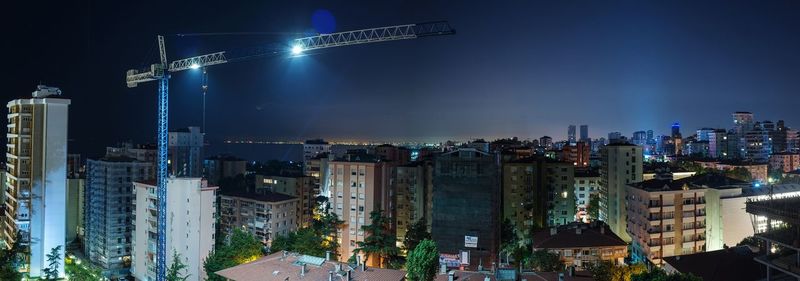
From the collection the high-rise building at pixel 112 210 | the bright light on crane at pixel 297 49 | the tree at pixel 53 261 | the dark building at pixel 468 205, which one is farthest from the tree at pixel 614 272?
the high-rise building at pixel 112 210

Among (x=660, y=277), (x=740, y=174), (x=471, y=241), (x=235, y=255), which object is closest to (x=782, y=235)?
(x=660, y=277)

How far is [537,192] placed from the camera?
100ft

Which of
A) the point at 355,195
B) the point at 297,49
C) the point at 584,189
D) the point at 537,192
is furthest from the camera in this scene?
the point at 584,189

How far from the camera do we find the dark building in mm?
23734

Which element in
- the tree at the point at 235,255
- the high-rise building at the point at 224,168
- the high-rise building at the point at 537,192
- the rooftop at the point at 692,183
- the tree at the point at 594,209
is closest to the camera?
the tree at the point at 235,255

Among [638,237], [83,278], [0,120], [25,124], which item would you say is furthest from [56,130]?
[638,237]

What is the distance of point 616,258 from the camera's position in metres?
21.4

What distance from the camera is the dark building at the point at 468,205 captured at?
Result: 23734 millimetres

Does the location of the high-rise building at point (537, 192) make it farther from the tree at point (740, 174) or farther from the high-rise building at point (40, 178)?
the high-rise building at point (40, 178)

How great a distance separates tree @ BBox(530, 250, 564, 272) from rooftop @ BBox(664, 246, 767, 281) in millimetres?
3626

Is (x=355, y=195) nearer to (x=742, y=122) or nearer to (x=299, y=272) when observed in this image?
(x=299, y=272)

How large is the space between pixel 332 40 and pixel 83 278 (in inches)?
530

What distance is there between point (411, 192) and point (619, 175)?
430 inches

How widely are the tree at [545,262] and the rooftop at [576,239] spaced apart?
1.33 metres
